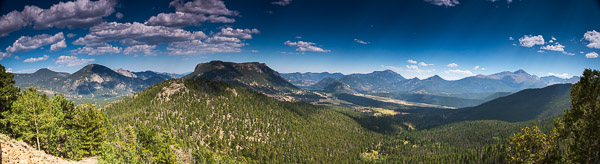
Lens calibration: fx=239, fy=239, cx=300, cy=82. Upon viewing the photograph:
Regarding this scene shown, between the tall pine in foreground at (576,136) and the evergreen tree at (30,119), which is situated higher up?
the tall pine in foreground at (576,136)

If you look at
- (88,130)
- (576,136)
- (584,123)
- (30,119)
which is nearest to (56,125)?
(88,130)

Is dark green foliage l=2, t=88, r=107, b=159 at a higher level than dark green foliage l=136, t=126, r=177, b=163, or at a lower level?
higher

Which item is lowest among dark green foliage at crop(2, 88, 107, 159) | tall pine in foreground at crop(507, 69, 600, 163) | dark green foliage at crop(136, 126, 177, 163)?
dark green foliage at crop(136, 126, 177, 163)

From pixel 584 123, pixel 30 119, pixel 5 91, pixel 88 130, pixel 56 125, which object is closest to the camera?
pixel 584 123

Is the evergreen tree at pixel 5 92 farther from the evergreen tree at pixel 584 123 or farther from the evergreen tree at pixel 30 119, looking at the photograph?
the evergreen tree at pixel 584 123

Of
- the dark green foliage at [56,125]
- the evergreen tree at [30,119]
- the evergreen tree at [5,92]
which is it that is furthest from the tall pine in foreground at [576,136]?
the evergreen tree at [5,92]

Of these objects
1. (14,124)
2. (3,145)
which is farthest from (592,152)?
(14,124)

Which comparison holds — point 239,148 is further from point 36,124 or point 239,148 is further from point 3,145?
point 3,145

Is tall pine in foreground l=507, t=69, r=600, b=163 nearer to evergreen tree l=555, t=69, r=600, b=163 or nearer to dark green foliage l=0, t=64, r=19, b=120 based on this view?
evergreen tree l=555, t=69, r=600, b=163

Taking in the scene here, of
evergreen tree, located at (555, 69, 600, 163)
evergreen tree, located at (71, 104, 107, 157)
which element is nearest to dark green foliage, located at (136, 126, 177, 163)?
evergreen tree, located at (71, 104, 107, 157)

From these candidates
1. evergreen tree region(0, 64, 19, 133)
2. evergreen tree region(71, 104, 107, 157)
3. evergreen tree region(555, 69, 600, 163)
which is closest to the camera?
evergreen tree region(555, 69, 600, 163)

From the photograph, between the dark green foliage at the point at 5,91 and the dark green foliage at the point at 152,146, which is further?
the dark green foliage at the point at 152,146

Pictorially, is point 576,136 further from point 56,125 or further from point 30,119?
point 56,125

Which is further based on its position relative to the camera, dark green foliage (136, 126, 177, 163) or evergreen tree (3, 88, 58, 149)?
dark green foliage (136, 126, 177, 163)
